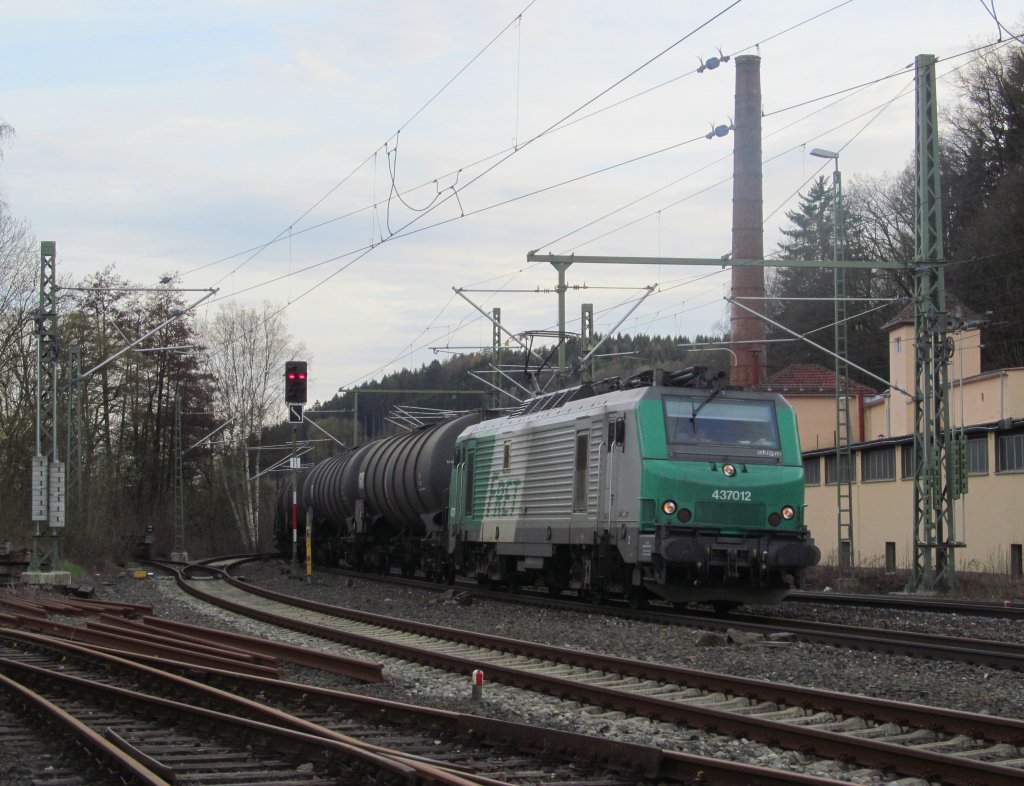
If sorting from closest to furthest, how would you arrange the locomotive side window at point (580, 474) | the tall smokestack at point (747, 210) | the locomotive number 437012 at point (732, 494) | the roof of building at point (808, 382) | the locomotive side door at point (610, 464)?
1. the locomotive number 437012 at point (732, 494)
2. the locomotive side door at point (610, 464)
3. the locomotive side window at point (580, 474)
4. the tall smokestack at point (747, 210)
5. the roof of building at point (808, 382)

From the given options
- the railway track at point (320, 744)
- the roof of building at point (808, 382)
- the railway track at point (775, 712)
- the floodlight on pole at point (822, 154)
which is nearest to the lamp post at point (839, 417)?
the floodlight on pole at point (822, 154)

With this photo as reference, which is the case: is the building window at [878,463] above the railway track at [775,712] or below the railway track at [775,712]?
above

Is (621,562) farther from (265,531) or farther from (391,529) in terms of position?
(265,531)

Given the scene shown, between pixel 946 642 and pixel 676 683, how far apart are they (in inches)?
178

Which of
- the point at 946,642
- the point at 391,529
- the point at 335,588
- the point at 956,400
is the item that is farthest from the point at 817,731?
the point at 956,400

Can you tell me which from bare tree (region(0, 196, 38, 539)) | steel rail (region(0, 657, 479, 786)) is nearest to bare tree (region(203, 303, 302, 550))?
bare tree (region(0, 196, 38, 539))

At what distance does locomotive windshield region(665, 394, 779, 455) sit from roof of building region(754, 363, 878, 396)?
39048mm

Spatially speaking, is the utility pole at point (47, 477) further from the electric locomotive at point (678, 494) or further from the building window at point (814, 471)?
the building window at point (814, 471)

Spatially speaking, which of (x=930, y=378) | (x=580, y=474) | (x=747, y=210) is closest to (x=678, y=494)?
(x=580, y=474)

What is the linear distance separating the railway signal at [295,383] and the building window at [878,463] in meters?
18.1

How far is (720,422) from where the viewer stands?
17.1 m

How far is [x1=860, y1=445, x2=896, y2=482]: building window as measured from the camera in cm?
3719

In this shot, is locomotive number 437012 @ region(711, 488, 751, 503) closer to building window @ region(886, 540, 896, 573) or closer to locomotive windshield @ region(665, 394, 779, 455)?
locomotive windshield @ region(665, 394, 779, 455)

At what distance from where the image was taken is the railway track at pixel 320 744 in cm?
673
